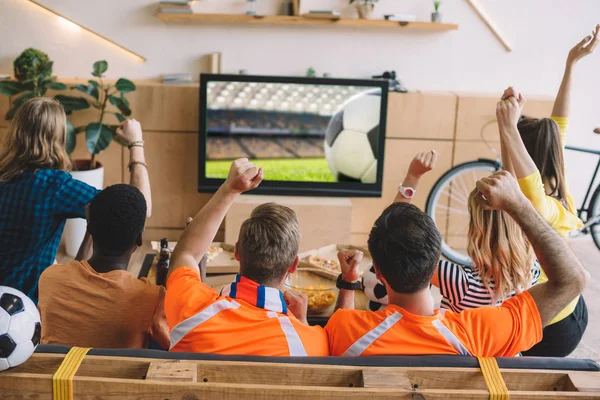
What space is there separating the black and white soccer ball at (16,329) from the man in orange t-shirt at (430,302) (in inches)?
26.5

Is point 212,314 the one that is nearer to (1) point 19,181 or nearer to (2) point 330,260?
(1) point 19,181

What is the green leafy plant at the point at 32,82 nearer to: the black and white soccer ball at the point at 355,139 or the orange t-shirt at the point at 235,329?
the black and white soccer ball at the point at 355,139

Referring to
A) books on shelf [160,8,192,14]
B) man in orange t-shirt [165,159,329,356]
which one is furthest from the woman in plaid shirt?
books on shelf [160,8,192,14]

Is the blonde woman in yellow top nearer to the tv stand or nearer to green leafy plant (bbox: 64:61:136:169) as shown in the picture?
the tv stand

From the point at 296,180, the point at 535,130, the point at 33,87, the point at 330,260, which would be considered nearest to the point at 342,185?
the point at 296,180

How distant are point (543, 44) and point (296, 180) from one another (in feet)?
6.69

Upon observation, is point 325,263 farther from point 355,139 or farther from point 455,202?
point 455,202

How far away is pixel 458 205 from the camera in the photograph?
506 centimetres

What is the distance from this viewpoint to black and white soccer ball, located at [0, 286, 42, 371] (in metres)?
1.43

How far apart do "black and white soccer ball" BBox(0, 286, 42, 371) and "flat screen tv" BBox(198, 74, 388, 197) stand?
10.9ft

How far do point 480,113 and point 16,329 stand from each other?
158 inches

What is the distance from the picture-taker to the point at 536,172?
86.9 inches

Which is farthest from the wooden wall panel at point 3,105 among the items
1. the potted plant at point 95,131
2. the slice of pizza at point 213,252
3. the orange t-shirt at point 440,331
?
the orange t-shirt at point 440,331

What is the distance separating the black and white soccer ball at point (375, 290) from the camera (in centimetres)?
249
